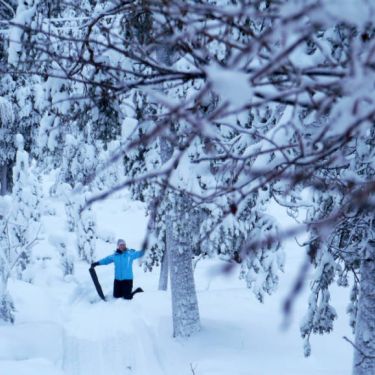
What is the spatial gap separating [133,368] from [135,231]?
21389 mm

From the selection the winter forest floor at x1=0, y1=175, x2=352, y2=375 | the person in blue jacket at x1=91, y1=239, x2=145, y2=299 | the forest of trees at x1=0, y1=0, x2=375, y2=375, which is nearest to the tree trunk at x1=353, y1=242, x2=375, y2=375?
the forest of trees at x1=0, y1=0, x2=375, y2=375

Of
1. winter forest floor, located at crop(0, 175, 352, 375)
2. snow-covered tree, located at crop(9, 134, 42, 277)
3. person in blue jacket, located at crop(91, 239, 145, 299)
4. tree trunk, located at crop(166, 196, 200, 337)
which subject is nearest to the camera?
winter forest floor, located at crop(0, 175, 352, 375)

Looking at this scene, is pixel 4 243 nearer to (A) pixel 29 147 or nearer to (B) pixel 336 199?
(A) pixel 29 147

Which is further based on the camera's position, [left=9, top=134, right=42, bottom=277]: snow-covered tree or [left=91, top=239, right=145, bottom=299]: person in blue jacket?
[left=9, top=134, right=42, bottom=277]: snow-covered tree

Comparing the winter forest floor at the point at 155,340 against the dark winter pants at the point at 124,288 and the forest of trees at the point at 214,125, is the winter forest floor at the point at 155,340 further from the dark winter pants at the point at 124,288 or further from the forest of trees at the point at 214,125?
the forest of trees at the point at 214,125

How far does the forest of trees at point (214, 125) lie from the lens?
153cm

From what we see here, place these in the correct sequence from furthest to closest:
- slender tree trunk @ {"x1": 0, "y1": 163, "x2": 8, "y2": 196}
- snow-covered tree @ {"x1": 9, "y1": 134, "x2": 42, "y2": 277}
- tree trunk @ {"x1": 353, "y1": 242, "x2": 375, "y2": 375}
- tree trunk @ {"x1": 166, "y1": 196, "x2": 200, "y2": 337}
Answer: slender tree trunk @ {"x1": 0, "y1": 163, "x2": 8, "y2": 196} < snow-covered tree @ {"x1": 9, "y1": 134, "x2": 42, "y2": 277} < tree trunk @ {"x1": 166, "y1": 196, "x2": 200, "y2": 337} < tree trunk @ {"x1": 353, "y1": 242, "x2": 375, "y2": 375}

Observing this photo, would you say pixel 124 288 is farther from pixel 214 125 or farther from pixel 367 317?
pixel 367 317

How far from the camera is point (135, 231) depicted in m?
29.8

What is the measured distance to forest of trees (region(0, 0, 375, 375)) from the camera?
153 centimetres

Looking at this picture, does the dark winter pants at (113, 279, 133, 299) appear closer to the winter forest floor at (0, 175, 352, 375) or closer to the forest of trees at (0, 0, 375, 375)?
the winter forest floor at (0, 175, 352, 375)

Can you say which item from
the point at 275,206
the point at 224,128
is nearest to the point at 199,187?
the point at 224,128

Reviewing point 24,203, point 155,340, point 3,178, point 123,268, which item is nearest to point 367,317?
point 155,340

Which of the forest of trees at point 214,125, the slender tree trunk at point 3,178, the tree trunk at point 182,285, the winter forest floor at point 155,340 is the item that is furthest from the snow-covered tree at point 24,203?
the tree trunk at point 182,285
